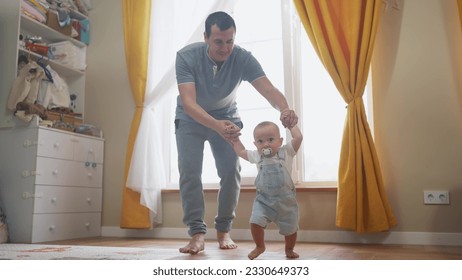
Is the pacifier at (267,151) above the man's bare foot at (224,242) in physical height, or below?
above

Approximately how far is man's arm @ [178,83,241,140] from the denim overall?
0.23 metres

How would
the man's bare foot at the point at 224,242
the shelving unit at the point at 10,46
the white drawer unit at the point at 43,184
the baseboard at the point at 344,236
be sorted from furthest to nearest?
the shelving unit at the point at 10,46
the white drawer unit at the point at 43,184
the baseboard at the point at 344,236
the man's bare foot at the point at 224,242

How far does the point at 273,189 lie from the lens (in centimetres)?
171

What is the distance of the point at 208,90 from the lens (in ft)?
6.83

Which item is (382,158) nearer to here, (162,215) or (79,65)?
(162,215)

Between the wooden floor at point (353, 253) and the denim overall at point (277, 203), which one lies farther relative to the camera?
the wooden floor at point (353, 253)

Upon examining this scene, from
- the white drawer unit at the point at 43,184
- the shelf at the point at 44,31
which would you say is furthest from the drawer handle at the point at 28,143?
the shelf at the point at 44,31

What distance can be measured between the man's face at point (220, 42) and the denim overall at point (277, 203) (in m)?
0.61

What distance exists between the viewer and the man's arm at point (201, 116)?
5.95 feet

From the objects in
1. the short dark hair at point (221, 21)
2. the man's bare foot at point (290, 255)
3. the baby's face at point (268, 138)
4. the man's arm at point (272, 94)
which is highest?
the short dark hair at point (221, 21)

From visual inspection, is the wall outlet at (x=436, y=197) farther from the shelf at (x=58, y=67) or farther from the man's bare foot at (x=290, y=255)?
the shelf at (x=58, y=67)

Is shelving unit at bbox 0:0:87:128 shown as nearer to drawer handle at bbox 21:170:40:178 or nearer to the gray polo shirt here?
drawer handle at bbox 21:170:40:178

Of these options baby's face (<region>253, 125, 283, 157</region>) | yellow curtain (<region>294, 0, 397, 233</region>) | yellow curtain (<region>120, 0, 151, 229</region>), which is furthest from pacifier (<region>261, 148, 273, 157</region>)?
yellow curtain (<region>120, 0, 151, 229</region>)
